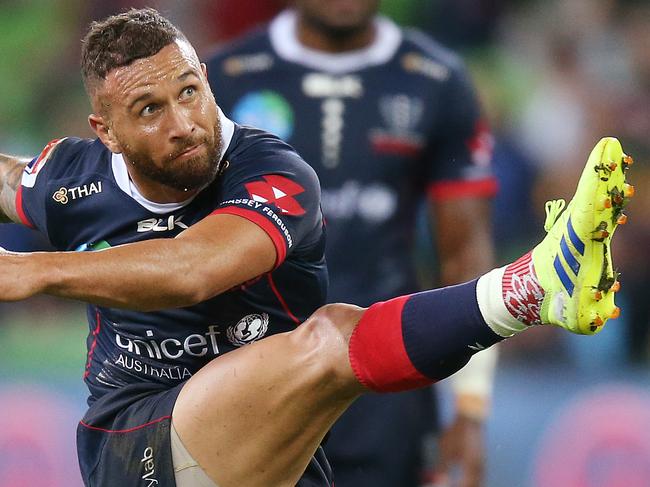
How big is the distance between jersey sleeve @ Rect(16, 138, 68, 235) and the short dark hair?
32 cm

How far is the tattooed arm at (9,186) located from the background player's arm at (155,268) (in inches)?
29.7

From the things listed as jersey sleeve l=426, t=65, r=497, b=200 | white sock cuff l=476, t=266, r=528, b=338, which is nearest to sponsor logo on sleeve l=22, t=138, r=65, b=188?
white sock cuff l=476, t=266, r=528, b=338

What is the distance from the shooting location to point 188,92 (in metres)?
3.16

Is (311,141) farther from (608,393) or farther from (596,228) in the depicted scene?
(608,393)

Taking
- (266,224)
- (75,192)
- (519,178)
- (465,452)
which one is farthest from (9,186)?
(519,178)

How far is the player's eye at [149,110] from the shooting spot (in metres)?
3.14

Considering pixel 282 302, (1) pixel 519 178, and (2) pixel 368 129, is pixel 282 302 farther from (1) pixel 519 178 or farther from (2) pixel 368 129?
(1) pixel 519 178

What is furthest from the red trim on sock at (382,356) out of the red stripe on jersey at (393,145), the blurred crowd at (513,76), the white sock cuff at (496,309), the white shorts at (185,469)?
the blurred crowd at (513,76)

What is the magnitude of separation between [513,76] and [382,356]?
3.83m

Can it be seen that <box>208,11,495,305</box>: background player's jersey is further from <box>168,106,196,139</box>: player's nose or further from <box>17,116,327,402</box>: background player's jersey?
<box>168,106,196,139</box>: player's nose

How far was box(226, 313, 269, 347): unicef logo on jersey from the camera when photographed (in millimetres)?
3293

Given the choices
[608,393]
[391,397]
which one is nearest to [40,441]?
[391,397]

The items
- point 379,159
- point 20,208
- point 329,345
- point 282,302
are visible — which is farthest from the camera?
point 379,159

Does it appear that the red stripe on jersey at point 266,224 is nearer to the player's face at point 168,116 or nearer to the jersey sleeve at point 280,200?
the jersey sleeve at point 280,200
